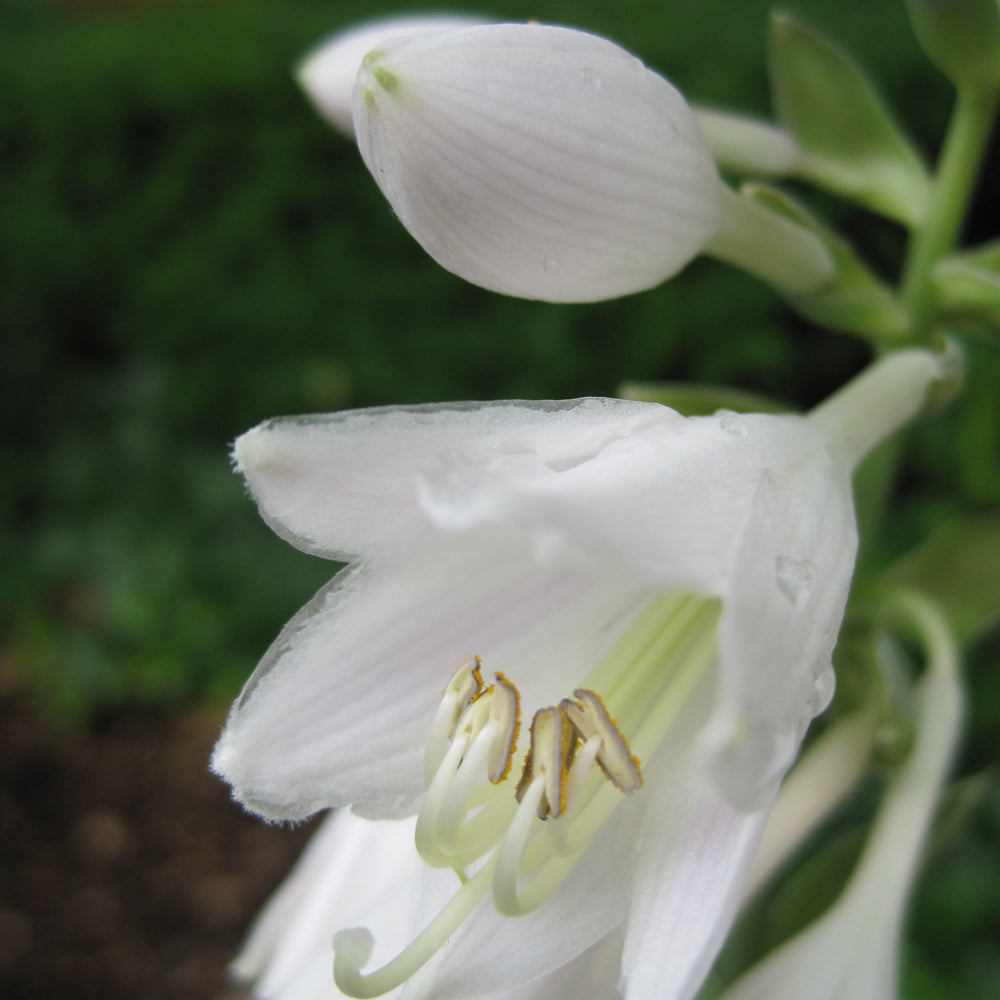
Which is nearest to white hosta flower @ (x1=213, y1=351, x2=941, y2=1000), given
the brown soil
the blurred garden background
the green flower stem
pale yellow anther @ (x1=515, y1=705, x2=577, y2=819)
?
pale yellow anther @ (x1=515, y1=705, x2=577, y2=819)

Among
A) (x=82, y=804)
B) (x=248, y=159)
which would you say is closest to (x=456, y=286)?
(x=248, y=159)

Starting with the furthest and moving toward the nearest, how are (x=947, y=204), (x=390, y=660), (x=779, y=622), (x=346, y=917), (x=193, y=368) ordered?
(x=193, y=368), (x=947, y=204), (x=346, y=917), (x=390, y=660), (x=779, y=622)

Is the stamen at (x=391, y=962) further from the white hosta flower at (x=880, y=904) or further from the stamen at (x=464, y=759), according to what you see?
the white hosta flower at (x=880, y=904)

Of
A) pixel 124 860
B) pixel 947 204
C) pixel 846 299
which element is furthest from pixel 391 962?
pixel 124 860

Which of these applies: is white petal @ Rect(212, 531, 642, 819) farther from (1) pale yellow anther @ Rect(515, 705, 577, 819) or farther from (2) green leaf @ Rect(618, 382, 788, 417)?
(2) green leaf @ Rect(618, 382, 788, 417)

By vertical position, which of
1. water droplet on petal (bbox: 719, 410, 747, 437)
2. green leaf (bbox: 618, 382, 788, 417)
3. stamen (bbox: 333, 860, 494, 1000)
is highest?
water droplet on petal (bbox: 719, 410, 747, 437)

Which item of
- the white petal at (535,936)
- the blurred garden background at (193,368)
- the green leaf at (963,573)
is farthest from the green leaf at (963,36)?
the blurred garden background at (193,368)

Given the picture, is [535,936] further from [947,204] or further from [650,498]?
[947,204]
